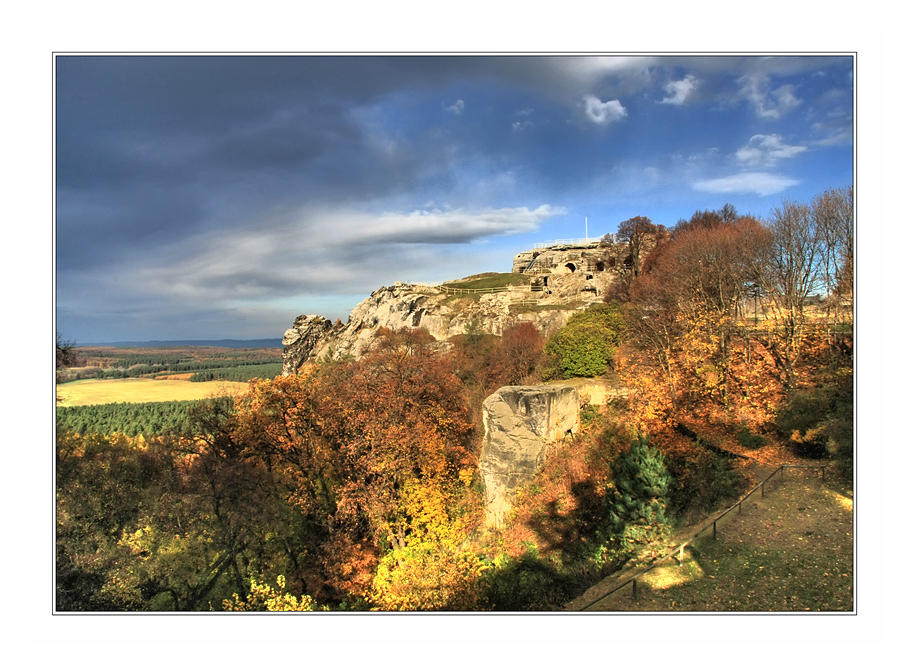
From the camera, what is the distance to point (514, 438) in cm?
1510

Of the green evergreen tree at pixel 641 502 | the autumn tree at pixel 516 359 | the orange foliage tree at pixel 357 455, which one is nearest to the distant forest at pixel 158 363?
the orange foliage tree at pixel 357 455

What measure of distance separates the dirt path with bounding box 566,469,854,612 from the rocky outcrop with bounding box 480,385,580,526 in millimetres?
5726

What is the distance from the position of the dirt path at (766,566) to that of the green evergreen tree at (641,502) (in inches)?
26.1

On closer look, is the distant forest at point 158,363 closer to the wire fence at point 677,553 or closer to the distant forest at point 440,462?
the distant forest at point 440,462

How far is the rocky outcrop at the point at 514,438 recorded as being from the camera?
1494cm

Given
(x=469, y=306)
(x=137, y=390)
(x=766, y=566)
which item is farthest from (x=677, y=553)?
(x=469, y=306)

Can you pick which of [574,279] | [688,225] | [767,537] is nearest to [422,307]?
[574,279]

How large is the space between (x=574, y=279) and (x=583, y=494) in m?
30.1

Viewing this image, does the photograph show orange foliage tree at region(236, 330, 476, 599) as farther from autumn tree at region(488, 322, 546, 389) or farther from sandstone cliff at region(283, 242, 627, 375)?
sandstone cliff at region(283, 242, 627, 375)

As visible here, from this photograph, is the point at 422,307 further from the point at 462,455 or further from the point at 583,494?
the point at 583,494

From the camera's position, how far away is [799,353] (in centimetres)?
1217

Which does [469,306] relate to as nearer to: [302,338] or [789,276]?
[302,338]

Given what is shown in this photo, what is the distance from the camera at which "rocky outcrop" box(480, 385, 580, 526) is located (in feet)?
49.0

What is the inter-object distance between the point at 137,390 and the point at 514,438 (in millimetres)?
12213
